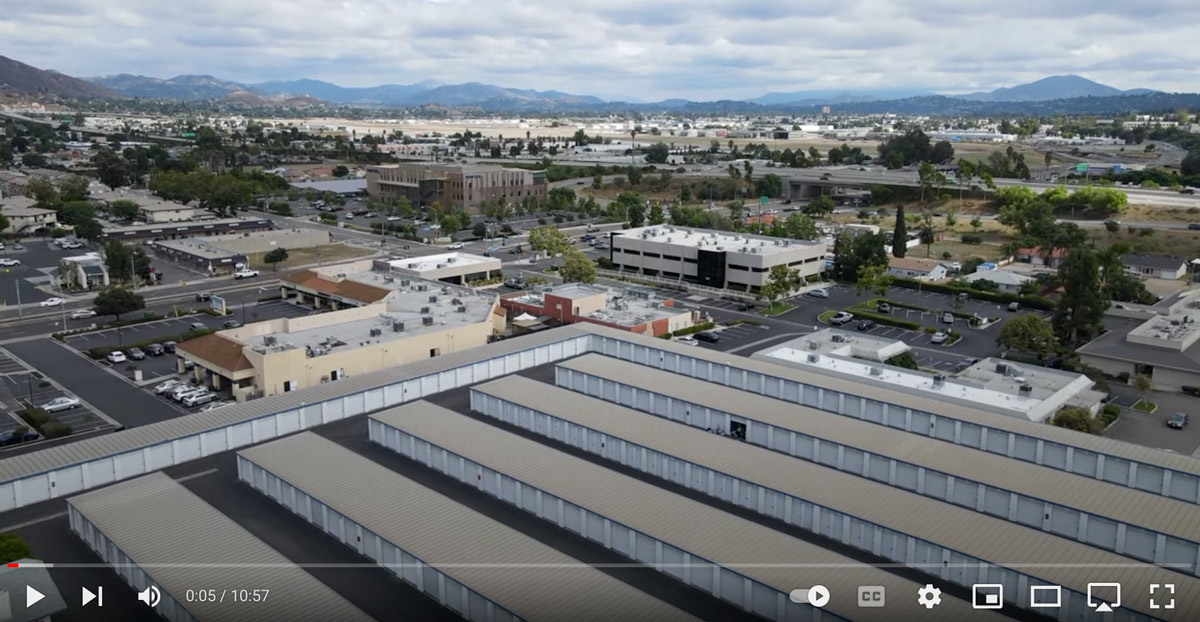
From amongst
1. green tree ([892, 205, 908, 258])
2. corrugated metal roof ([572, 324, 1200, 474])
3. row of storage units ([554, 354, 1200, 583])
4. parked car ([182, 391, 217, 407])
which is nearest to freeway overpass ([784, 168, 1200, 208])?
green tree ([892, 205, 908, 258])

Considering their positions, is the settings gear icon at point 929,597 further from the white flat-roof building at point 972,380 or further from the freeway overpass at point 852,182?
the freeway overpass at point 852,182

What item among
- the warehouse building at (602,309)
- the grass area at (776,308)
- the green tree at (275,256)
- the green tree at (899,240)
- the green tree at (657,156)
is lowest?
the grass area at (776,308)

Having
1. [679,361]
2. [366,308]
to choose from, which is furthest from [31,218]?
[679,361]

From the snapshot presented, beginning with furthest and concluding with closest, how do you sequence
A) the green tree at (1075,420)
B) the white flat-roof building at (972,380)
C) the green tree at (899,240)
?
the green tree at (899,240), the white flat-roof building at (972,380), the green tree at (1075,420)

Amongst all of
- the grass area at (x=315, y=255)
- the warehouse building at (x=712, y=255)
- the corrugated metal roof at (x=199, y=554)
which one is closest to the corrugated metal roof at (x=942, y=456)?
the corrugated metal roof at (x=199, y=554)

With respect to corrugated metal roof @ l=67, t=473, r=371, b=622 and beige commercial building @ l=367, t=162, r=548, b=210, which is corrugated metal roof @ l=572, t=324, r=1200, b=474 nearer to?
corrugated metal roof @ l=67, t=473, r=371, b=622

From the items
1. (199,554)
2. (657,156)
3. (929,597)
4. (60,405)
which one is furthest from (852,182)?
(199,554)

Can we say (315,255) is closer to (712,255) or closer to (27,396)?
(712,255)
